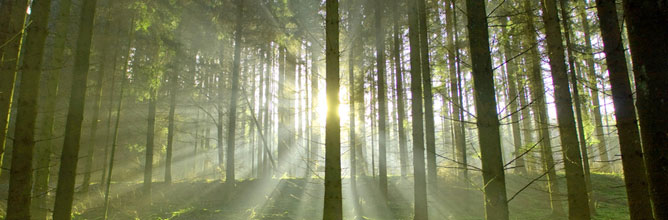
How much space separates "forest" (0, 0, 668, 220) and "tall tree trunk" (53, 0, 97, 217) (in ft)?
0.07

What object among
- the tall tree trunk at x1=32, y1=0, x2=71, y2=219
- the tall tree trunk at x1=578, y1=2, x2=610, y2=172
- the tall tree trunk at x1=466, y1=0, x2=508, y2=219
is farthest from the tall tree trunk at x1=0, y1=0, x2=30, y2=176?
the tall tree trunk at x1=578, y1=2, x2=610, y2=172

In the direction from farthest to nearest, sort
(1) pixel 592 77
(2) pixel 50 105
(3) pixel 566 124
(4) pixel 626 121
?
1. (1) pixel 592 77
2. (2) pixel 50 105
3. (3) pixel 566 124
4. (4) pixel 626 121

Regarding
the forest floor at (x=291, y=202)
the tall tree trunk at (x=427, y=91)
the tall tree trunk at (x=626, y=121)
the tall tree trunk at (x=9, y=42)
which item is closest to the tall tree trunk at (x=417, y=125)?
the tall tree trunk at (x=427, y=91)

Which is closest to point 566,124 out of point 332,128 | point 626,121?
point 626,121

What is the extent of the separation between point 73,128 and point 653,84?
29.0ft

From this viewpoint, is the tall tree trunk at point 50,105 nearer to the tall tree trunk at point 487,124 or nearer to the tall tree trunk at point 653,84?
the tall tree trunk at point 487,124

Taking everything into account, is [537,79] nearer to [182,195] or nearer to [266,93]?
[182,195]

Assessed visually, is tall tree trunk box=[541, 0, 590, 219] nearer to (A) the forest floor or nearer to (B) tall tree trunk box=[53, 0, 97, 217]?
(A) the forest floor

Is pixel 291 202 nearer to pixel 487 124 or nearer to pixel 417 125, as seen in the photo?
pixel 417 125

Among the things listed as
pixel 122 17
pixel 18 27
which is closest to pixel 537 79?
pixel 18 27

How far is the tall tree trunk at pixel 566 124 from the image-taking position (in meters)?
6.04

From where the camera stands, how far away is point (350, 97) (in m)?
17.1

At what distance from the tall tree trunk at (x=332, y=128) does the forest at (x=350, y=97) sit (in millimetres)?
23

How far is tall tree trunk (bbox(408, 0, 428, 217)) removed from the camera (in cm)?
834
